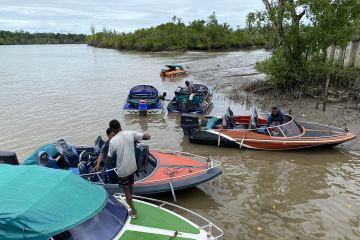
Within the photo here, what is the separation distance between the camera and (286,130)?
13.2 meters

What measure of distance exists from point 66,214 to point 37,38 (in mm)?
180486

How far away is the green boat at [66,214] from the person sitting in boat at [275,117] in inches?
287

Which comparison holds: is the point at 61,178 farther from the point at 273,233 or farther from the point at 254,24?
the point at 254,24

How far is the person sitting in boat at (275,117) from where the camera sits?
519 inches

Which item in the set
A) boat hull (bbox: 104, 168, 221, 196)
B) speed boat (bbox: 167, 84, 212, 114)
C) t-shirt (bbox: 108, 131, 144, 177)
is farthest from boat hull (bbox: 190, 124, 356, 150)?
t-shirt (bbox: 108, 131, 144, 177)

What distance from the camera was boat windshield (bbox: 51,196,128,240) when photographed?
17.8 ft

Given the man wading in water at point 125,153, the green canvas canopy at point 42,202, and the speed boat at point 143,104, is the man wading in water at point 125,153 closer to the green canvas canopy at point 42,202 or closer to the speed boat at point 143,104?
the green canvas canopy at point 42,202

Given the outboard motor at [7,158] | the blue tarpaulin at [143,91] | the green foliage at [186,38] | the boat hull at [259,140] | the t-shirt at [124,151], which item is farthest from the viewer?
the green foliage at [186,38]

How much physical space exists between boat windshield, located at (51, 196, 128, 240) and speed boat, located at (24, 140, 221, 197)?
7.32 ft

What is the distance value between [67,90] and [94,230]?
24.2 metres

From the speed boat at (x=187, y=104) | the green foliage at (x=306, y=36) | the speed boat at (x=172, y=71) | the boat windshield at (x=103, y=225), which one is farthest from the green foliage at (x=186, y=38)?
the boat windshield at (x=103, y=225)

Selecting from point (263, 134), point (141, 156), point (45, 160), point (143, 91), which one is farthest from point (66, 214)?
point (143, 91)

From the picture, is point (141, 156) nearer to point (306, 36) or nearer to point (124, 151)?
point (124, 151)

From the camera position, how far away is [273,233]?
→ 8156 mm
